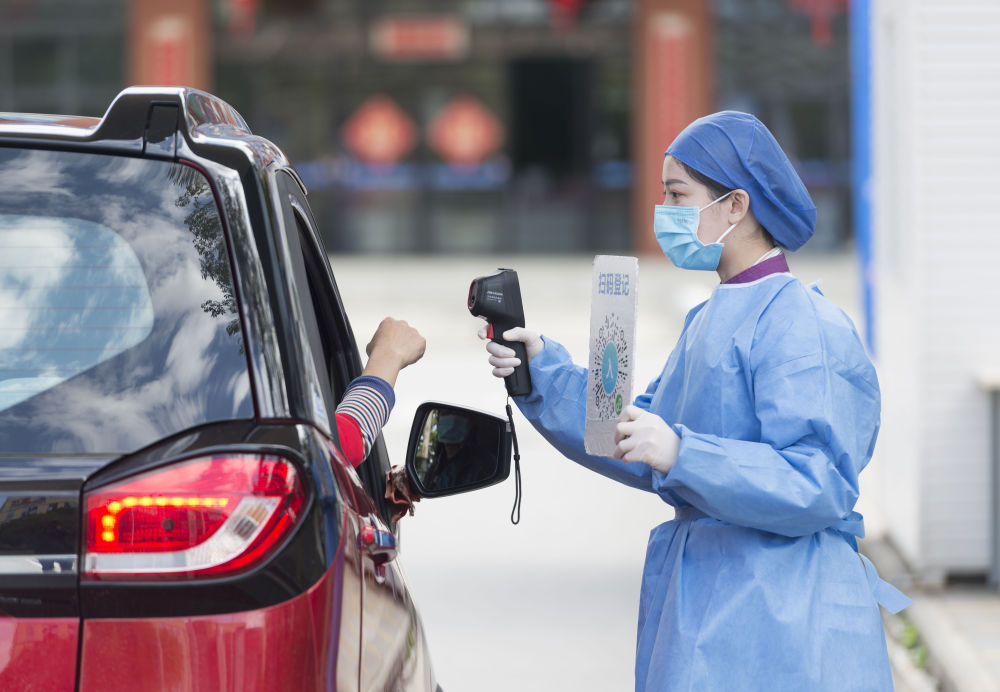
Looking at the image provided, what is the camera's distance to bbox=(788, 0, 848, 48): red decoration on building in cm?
2599

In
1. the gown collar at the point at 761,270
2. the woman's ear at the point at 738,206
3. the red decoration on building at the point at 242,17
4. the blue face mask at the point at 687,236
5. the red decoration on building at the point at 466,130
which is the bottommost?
the gown collar at the point at 761,270

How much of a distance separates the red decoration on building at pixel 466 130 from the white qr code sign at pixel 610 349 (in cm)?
2519

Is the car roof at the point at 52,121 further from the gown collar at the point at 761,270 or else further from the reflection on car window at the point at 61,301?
the gown collar at the point at 761,270

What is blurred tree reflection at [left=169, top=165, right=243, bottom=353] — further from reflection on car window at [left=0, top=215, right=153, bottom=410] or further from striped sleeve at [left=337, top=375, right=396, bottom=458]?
striped sleeve at [left=337, top=375, right=396, bottom=458]

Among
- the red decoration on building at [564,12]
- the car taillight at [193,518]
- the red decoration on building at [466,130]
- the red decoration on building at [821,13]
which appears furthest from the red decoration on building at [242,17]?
the car taillight at [193,518]

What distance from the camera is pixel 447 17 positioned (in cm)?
2697

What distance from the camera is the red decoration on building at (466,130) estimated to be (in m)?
27.3

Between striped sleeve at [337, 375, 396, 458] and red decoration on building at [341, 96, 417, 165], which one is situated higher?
red decoration on building at [341, 96, 417, 165]

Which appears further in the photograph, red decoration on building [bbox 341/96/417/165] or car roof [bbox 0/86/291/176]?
red decoration on building [bbox 341/96/417/165]

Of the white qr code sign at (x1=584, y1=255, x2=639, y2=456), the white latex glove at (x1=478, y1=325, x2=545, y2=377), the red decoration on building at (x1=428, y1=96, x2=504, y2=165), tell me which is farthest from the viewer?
the red decoration on building at (x1=428, y1=96, x2=504, y2=165)

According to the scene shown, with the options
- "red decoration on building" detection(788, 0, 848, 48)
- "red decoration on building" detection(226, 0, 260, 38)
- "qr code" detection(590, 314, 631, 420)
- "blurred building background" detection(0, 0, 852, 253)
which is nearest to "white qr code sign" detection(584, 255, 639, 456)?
"qr code" detection(590, 314, 631, 420)

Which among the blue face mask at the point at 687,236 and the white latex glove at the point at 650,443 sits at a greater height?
the blue face mask at the point at 687,236

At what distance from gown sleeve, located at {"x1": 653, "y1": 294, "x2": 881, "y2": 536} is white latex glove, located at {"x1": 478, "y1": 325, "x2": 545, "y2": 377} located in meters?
0.45

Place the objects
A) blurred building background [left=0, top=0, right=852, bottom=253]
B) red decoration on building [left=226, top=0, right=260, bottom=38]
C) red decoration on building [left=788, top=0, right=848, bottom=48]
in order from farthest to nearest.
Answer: blurred building background [left=0, top=0, right=852, bottom=253] < red decoration on building [left=226, top=0, right=260, bottom=38] < red decoration on building [left=788, top=0, right=848, bottom=48]
